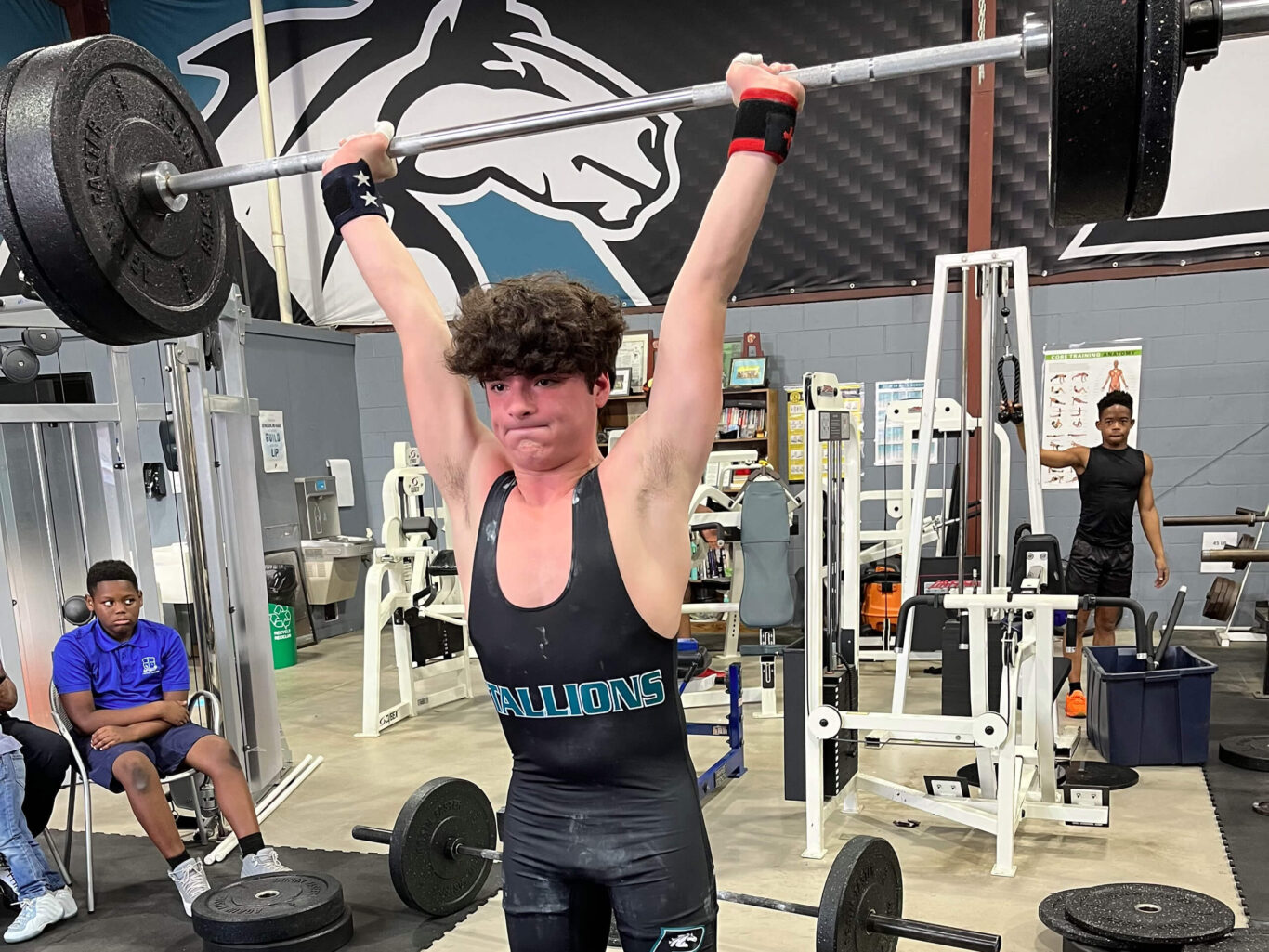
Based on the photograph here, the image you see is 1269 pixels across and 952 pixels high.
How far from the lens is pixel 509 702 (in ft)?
4.22

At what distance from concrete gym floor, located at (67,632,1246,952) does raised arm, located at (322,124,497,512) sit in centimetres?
184

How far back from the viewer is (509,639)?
49.4 inches

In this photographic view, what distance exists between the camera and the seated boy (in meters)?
3.02

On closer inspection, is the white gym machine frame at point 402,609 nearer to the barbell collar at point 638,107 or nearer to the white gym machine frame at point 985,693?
the white gym machine frame at point 985,693

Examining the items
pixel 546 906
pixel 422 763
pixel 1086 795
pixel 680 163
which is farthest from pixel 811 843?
pixel 680 163

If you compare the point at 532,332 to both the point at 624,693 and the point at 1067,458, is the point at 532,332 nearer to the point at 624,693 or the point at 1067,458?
the point at 624,693

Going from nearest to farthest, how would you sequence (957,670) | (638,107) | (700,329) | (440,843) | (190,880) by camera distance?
1. (700,329)
2. (638,107)
3. (440,843)
4. (190,880)
5. (957,670)

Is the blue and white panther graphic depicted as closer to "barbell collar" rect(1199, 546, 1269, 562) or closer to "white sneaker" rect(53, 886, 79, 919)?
"barbell collar" rect(1199, 546, 1269, 562)

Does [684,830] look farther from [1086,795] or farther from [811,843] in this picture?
[1086,795]

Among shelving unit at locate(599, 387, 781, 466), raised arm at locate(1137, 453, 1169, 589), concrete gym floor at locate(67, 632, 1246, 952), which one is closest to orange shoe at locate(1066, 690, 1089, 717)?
concrete gym floor at locate(67, 632, 1246, 952)

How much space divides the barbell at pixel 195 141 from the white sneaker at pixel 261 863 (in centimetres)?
185

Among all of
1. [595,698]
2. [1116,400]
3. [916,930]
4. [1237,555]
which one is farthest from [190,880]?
[1237,555]

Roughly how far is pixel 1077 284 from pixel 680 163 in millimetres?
2693

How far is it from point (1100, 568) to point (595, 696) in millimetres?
4174
